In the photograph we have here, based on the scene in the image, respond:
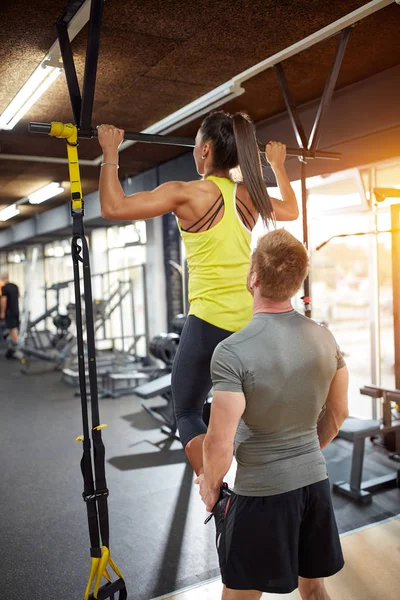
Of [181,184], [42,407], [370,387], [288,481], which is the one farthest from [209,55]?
[42,407]

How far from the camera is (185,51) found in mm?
3332

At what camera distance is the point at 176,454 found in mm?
4406

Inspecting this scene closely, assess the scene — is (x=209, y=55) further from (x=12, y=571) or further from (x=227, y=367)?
(x=12, y=571)

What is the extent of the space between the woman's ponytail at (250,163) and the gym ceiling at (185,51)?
803mm

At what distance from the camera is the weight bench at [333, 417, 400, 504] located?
334 cm

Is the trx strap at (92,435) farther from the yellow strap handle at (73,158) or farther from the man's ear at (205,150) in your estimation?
the man's ear at (205,150)

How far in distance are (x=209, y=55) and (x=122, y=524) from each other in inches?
113

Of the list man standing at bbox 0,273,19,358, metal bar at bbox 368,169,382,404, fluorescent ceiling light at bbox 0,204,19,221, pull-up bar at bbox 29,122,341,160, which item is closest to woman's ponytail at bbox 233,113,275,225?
pull-up bar at bbox 29,122,341,160

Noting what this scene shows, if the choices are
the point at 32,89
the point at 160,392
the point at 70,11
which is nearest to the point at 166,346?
the point at 160,392

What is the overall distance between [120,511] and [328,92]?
2.66 m

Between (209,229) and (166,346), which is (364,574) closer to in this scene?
(209,229)

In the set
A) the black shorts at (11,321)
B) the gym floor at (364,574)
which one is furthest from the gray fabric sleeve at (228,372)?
the black shorts at (11,321)

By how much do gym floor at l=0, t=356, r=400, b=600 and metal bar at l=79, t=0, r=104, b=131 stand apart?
1.99 m

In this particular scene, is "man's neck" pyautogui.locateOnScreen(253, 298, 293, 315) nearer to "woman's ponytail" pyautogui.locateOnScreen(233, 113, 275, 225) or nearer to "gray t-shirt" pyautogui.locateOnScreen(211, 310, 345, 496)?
"gray t-shirt" pyautogui.locateOnScreen(211, 310, 345, 496)
